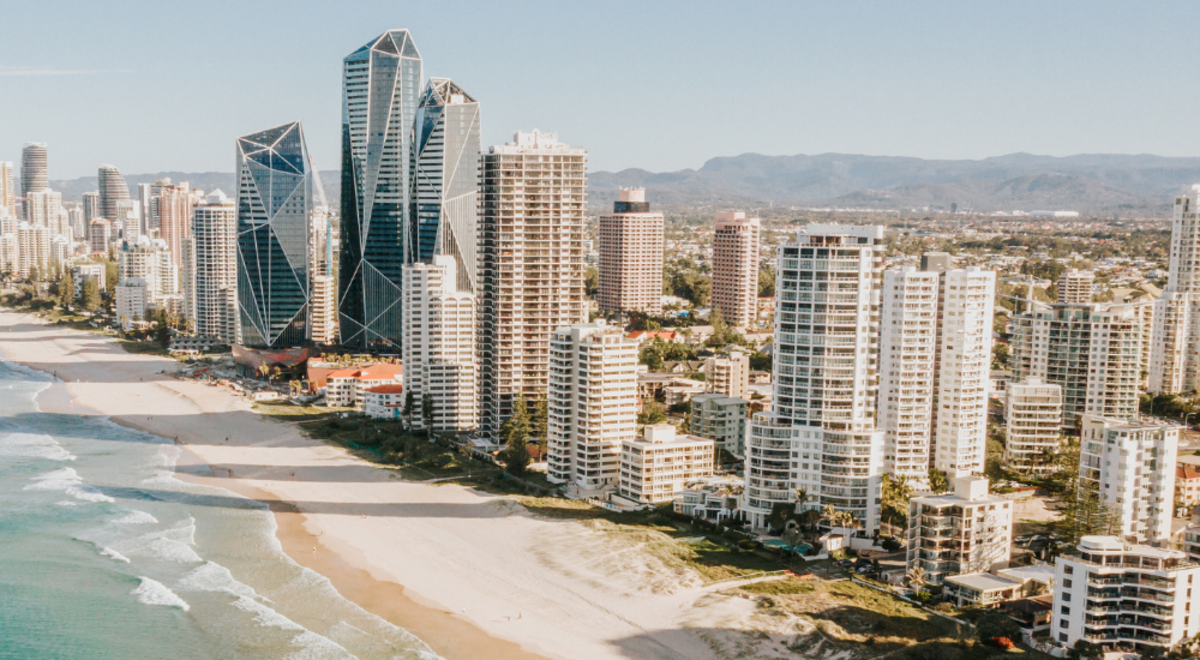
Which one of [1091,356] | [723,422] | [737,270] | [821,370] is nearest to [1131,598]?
[821,370]

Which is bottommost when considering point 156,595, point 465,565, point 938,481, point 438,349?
point 156,595

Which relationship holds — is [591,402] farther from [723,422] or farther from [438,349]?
[438,349]

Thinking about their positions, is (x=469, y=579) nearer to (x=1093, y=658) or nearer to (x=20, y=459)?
(x=1093, y=658)

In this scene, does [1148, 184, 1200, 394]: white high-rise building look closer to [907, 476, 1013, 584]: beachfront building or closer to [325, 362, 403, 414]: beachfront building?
[907, 476, 1013, 584]: beachfront building

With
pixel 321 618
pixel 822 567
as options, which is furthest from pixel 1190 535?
pixel 321 618

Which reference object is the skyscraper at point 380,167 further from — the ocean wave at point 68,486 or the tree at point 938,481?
the tree at point 938,481

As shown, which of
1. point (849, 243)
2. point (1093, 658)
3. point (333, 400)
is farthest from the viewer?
point (333, 400)
